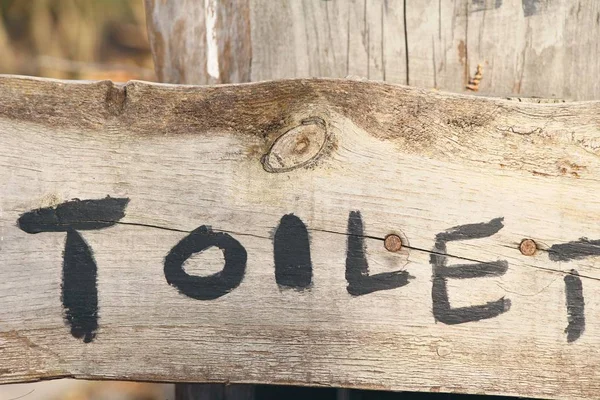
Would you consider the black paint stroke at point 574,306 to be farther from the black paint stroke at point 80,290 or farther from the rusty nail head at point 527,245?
the black paint stroke at point 80,290

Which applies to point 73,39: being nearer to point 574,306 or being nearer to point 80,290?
point 80,290

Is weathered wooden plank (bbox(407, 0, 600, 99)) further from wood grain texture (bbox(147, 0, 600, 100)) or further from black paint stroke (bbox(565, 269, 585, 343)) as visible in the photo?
black paint stroke (bbox(565, 269, 585, 343))

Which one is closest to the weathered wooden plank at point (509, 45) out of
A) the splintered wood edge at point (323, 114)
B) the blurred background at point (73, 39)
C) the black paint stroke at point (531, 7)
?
the black paint stroke at point (531, 7)

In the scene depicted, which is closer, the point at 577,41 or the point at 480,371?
the point at 480,371

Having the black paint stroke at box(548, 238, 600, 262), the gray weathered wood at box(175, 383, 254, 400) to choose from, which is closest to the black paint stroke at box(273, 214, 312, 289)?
the black paint stroke at box(548, 238, 600, 262)

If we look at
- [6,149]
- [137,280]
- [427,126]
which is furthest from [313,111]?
[6,149]

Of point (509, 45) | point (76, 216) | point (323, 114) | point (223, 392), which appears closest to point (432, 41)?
point (509, 45)

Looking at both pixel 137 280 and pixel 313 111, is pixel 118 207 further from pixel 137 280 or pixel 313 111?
pixel 313 111
